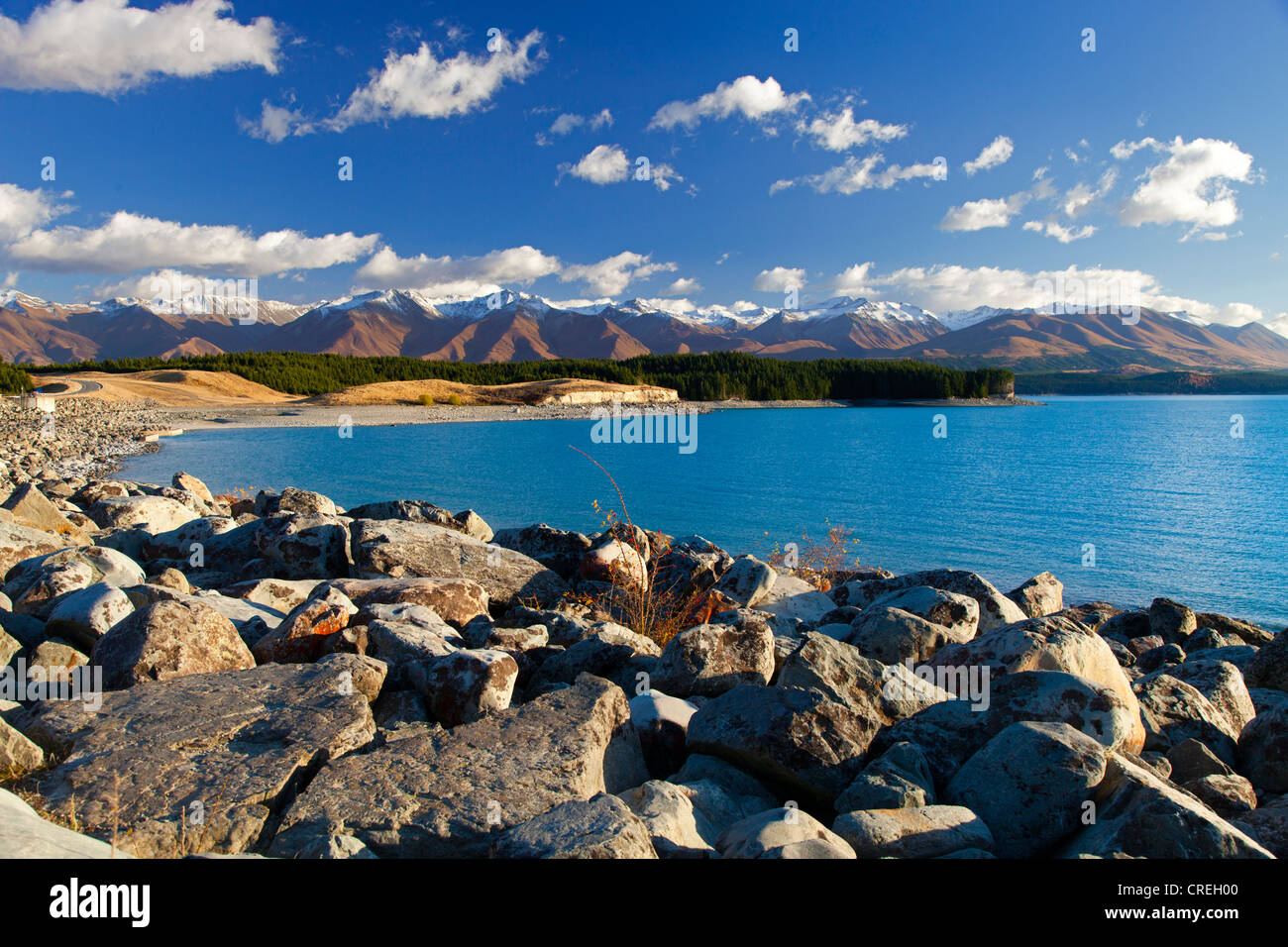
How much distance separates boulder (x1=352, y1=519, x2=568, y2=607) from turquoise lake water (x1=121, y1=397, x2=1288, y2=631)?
10.9 metres

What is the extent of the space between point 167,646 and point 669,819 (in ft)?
11.9

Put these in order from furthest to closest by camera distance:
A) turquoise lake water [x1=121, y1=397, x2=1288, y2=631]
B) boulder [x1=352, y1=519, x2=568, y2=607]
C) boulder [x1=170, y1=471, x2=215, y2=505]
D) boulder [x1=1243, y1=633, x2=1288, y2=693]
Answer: turquoise lake water [x1=121, y1=397, x2=1288, y2=631] → boulder [x1=170, y1=471, x2=215, y2=505] → boulder [x1=352, y1=519, x2=568, y2=607] → boulder [x1=1243, y1=633, x2=1288, y2=693]

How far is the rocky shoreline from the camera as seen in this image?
3250mm

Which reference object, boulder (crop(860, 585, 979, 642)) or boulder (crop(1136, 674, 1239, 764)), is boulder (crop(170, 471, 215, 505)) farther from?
boulder (crop(1136, 674, 1239, 764))

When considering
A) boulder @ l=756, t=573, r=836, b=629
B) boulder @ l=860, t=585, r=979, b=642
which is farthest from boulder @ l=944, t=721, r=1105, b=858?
boulder @ l=756, t=573, r=836, b=629

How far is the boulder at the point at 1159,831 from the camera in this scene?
311cm

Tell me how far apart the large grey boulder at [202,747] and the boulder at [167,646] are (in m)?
0.17

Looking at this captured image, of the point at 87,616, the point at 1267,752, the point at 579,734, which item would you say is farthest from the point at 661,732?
the point at 87,616

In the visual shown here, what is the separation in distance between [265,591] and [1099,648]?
23.4 feet

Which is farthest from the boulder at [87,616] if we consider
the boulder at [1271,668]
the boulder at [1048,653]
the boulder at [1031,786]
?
the boulder at [1271,668]

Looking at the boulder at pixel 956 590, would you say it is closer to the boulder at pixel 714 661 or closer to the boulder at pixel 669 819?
the boulder at pixel 714 661

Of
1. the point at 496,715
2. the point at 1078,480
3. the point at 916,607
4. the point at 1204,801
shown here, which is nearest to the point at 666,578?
the point at 916,607

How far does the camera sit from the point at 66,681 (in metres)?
4.53
